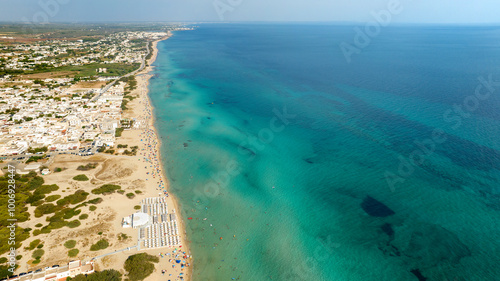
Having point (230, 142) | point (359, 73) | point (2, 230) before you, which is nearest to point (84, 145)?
point (2, 230)

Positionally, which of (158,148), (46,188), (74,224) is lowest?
(74,224)

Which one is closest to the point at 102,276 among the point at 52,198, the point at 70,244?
the point at 70,244

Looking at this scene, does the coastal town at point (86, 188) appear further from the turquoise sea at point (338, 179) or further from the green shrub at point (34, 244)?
the turquoise sea at point (338, 179)

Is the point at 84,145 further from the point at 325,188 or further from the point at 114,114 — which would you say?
the point at 325,188

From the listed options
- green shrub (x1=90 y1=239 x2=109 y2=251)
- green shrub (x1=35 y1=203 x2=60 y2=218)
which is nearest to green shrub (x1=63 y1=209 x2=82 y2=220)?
green shrub (x1=35 y1=203 x2=60 y2=218)

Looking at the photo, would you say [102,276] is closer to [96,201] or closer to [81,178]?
[96,201]
